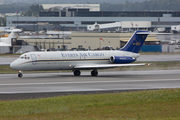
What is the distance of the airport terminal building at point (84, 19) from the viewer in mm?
159500

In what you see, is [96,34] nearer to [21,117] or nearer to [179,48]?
[179,48]

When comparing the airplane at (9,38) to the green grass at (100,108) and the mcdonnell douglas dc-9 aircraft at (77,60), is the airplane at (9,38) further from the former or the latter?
the green grass at (100,108)

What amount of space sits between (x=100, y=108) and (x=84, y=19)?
157m

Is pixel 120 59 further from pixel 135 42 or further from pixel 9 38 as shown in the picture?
pixel 9 38

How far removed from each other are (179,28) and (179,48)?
52014 mm

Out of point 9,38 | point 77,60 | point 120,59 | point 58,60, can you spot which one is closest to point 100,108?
point 58,60

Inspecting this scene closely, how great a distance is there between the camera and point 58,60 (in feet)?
124

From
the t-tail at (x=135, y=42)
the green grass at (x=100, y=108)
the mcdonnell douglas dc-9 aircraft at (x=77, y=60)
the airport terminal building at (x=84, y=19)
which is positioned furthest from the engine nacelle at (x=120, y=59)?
the airport terminal building at (x=84, y=19)

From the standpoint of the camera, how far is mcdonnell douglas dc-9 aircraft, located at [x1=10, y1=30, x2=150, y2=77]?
3659 centimetres

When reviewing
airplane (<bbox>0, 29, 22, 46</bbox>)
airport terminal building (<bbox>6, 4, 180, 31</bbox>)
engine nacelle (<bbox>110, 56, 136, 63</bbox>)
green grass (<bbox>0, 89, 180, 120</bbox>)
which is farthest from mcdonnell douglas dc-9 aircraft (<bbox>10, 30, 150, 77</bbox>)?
airport terminal building (<bbox>6, 4, 180, 31</bbox>)

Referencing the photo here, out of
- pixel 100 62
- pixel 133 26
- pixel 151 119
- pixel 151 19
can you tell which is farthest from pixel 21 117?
pixel 151 19

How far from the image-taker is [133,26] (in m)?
138

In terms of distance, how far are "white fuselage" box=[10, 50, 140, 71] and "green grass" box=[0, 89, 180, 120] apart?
53.4 ft

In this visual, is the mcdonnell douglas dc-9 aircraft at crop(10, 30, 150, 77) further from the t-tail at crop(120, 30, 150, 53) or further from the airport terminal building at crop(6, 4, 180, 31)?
the airport terminal building at crop(6, 4, 180, 31)
